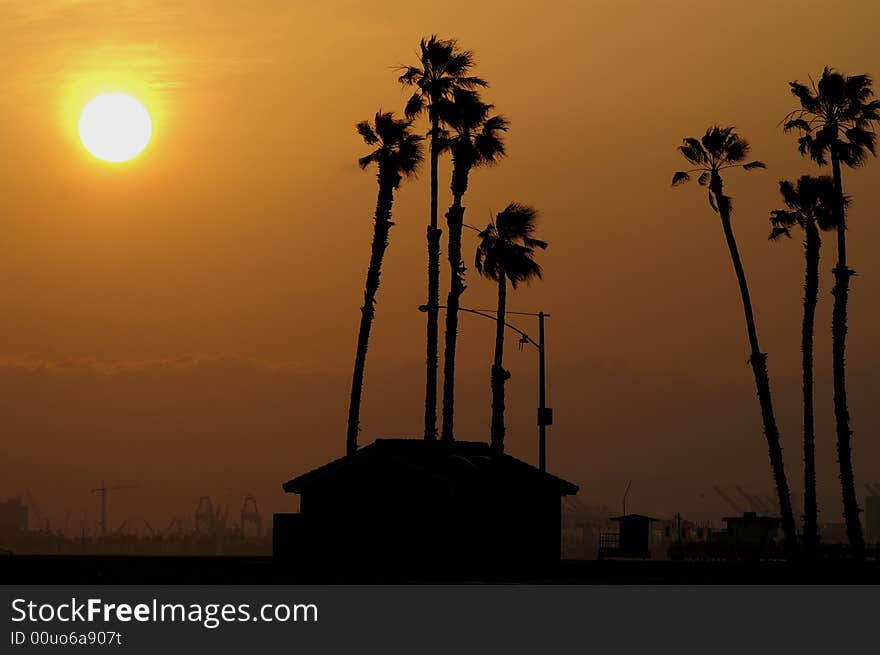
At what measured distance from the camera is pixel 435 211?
309 feet

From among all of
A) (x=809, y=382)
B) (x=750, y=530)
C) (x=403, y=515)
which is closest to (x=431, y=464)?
(x=403, y=515)

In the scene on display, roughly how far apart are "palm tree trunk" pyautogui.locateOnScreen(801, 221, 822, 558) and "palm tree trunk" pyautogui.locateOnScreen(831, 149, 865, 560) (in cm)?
179

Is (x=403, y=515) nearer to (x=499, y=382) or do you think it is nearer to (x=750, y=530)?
(x=499, y=382)

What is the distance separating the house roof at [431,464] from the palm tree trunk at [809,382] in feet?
56.2

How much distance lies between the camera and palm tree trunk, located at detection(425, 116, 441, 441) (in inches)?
3573

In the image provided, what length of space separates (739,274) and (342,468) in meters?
29.2

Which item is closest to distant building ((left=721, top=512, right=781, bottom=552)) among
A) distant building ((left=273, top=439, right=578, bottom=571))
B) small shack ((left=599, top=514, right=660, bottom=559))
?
small shack ((left=599, top=514, right=660, bottom=559))

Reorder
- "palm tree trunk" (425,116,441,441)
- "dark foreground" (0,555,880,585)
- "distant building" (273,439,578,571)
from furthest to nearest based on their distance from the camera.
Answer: "palm tree trunk" (425,116,441,441) < "distant building" (273,439,578,571) < "dark foreground" (0,555,880,585)

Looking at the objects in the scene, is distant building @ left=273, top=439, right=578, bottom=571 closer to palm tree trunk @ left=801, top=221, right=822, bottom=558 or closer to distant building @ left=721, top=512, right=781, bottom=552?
palm tree trunk @ left=801, top=221, right=822, bottom=558

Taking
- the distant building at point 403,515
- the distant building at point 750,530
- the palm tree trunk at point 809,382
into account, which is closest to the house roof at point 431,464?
the distant building at point 403,515

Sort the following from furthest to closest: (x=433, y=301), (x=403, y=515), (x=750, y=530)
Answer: (x=750, y=530), (x=433, y=301), (x=403, y=515)

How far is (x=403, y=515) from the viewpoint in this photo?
75.1m

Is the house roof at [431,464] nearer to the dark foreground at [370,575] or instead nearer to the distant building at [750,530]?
the dark foreground at [370,575]

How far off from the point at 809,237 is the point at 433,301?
787 inches
